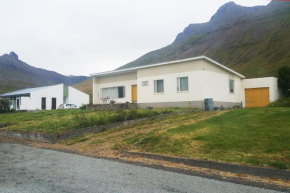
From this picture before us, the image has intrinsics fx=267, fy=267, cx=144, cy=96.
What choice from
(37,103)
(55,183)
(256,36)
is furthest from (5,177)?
(256,36)

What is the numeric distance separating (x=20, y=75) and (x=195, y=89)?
12277 cm

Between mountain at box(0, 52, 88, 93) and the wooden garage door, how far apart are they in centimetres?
8411

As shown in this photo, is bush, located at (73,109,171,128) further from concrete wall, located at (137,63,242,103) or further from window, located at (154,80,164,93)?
window, located at (154,80,164,93)

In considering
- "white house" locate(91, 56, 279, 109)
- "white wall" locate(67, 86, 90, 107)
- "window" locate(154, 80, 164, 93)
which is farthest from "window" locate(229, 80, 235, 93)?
"white wall" locate(67, 86, 90, 107)

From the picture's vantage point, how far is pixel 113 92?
2511 centimetres

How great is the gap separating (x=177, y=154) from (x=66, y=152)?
393 centimetres

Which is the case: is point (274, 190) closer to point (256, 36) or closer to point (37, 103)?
point (37, 103)

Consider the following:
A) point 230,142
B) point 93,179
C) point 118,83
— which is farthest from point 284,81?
point 93,179

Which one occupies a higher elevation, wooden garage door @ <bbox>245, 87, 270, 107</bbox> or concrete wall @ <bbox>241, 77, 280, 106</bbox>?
concrete wall @ <bbox>241, 77, 280, 106</bbox>

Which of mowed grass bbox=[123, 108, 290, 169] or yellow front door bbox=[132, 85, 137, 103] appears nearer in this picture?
mowed grass bbox=[123, 108, 290, 169]

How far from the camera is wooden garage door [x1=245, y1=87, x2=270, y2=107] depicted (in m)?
22.5

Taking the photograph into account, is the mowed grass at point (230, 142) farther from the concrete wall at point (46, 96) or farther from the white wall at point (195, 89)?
the concrete wall at point (46, 96)

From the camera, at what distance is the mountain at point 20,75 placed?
102938 mm

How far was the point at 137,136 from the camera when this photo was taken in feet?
33.3
